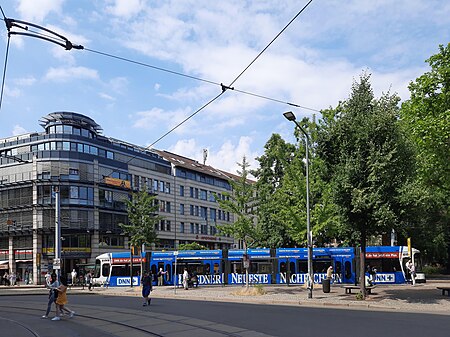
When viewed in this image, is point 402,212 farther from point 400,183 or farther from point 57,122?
point 57,122

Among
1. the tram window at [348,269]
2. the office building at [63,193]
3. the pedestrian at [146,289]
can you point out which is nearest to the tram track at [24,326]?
the pedestrian at [146,289]

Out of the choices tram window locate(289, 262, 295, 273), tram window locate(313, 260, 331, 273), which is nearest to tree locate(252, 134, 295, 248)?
tram window locate(289, 262, 295, 273)

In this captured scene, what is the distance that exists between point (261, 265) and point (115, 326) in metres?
25.0

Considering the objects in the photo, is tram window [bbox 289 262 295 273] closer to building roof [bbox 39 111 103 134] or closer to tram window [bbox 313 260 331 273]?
tram window [bbox 313 260 331 273]

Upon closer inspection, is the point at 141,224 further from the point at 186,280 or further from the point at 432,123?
the point at 432,123

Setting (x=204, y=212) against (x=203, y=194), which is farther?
(x=204, y=212)

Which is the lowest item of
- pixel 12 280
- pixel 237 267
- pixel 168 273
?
pixel 12 280

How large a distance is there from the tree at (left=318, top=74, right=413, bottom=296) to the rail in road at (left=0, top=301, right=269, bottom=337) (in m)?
10.2

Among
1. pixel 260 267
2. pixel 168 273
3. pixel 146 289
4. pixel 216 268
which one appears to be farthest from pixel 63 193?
pixel 146 289

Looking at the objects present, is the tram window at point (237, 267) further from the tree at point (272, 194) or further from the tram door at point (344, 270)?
the tram door at point (344, 270)

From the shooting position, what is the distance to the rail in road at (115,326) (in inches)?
560

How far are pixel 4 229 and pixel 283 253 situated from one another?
1496 inches

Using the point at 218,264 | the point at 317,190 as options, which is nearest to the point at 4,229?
the point at 218,264

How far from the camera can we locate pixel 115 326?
16.1m
